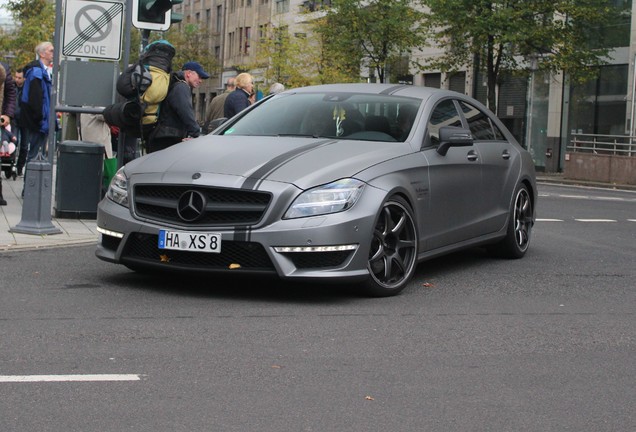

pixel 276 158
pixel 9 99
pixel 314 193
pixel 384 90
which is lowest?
pixel 314 193

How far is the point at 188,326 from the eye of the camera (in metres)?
6.72

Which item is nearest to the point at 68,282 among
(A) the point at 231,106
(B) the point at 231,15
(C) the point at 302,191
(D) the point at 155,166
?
(D) the point at 155,166

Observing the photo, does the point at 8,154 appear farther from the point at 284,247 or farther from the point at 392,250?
the point at 284,247

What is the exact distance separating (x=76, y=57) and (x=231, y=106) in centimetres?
257

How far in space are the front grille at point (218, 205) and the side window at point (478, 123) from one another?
9.99ft

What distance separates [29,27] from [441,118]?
6200 centimetres

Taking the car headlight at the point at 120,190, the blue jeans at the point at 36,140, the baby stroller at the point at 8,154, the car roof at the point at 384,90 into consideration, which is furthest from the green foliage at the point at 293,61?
the car headlight at the point at 120,190

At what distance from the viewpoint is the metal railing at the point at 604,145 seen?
3638 cm

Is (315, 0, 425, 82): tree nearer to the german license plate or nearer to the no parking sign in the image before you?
the no parking sign

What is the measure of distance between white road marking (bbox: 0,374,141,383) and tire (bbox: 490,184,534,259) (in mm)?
5766

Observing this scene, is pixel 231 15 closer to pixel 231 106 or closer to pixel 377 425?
pixel 231 106

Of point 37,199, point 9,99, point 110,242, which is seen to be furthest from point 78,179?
point 110,242

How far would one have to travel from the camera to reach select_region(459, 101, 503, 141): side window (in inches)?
400

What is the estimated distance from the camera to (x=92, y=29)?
12.8 meters
